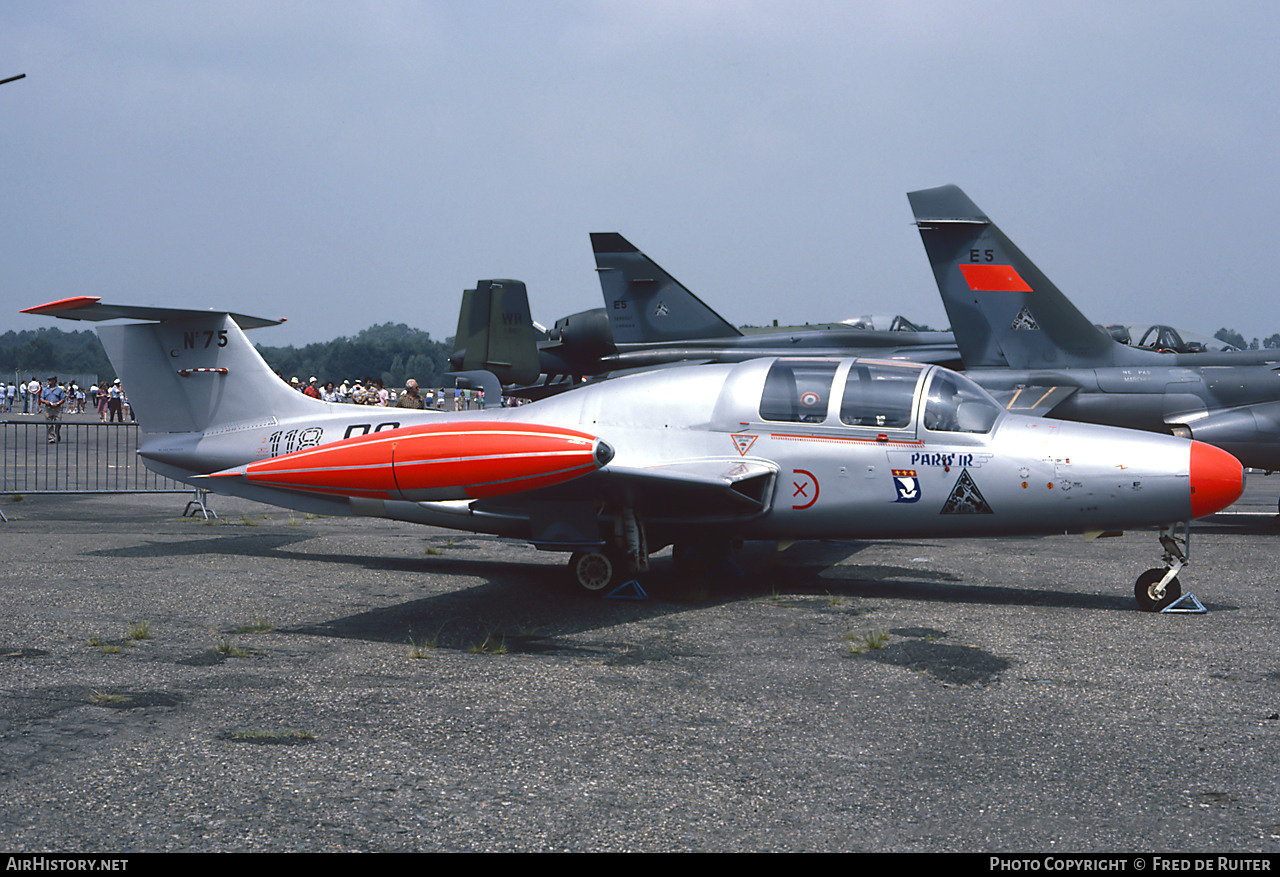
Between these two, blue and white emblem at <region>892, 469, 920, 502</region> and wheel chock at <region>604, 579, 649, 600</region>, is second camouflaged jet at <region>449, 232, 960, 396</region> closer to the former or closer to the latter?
wheel chock at <region>604, 579, 649, 600</region>

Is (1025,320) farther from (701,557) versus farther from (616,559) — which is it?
(616,559)

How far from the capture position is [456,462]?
23.1 ft

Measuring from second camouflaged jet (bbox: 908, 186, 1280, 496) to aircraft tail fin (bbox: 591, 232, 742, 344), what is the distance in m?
7.74

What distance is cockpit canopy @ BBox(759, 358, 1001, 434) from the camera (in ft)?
28.1

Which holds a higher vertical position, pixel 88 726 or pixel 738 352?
pixel 738 352

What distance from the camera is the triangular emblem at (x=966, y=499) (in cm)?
835

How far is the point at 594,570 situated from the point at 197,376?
500cm

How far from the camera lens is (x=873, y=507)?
→ 8617 millimetres

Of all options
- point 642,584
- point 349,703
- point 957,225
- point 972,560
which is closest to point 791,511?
point 642,584

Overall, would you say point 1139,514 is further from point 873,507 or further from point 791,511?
point 791,511

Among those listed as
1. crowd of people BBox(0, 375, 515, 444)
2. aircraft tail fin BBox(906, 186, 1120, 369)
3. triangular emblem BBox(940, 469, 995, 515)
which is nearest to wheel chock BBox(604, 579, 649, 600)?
triangular emblem BBox(940, 469, 995, 515)

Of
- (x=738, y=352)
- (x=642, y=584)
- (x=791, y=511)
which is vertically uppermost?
(x=738, y=352)

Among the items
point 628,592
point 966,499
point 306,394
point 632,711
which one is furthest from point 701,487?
point 306,394

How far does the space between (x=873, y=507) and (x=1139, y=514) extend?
2.00m
